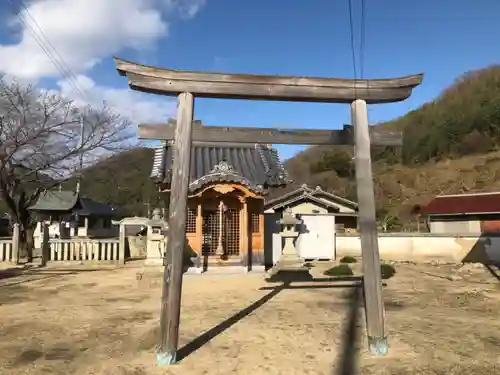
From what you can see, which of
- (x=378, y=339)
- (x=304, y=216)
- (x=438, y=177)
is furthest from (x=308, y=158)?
(x=378, y=339)

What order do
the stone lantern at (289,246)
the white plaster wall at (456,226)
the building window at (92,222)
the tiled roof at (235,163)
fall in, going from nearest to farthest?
the stone lantern at (289,246) < the tiled roof at (235,163) < the white plaster wall at (456,226) < the building window at (92,222)

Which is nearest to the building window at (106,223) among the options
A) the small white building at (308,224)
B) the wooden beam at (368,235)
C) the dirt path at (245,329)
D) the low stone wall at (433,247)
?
the small white building at (308,224)

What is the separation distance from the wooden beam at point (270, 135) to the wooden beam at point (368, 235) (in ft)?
0.98

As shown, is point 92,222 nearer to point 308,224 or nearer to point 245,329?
point 308,224

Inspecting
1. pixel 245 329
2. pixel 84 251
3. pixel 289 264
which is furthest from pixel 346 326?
pixel 84 251

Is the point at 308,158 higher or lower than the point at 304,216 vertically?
higher

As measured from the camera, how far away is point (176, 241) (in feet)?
15.5

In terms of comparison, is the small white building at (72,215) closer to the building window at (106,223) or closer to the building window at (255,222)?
the building window at (106,223)

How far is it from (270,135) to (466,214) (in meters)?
22.7

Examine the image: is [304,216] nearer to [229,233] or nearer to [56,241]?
[229,233]

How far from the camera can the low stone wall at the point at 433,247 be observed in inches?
687

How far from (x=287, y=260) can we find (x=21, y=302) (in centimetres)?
769

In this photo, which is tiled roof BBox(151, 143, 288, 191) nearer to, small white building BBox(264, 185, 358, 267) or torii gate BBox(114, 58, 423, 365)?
small white building BBox(264, 185, 358, 267)

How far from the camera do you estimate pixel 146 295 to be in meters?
9.75
